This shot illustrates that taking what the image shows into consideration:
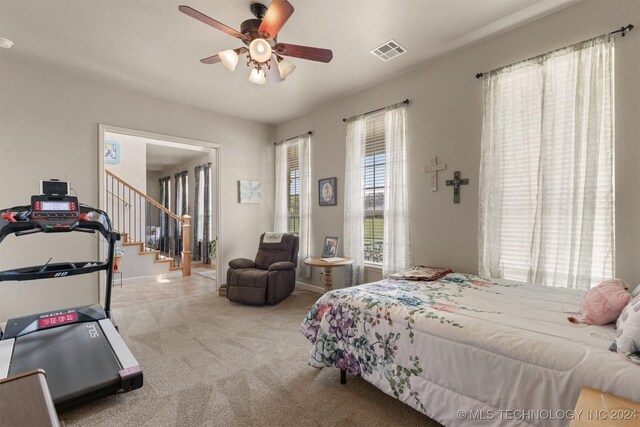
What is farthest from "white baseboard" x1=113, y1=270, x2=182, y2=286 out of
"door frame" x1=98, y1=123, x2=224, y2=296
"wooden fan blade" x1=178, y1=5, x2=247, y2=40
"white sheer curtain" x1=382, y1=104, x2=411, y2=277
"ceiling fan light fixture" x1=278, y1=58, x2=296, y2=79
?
"wooden fan blade" x1=178, y1=5, x2=247, y2=40

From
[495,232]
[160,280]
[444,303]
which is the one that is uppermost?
[495,232]

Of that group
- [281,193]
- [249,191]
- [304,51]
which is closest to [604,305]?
[304,51]

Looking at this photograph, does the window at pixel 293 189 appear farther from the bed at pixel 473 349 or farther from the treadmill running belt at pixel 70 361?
the treadmill running belt at pixel 70 361

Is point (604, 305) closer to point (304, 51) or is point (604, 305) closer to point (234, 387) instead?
point (234, 387)

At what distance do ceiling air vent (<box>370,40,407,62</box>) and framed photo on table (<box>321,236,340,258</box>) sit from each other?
2281mm

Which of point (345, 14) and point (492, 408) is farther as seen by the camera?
point (345, 14)

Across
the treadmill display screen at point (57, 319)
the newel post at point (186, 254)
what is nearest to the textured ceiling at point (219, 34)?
the treadmill display screen at point (57, 319)

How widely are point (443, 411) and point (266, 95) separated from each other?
154 inches

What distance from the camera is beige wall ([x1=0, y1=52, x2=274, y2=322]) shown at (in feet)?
10.3

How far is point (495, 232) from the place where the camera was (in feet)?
8.89

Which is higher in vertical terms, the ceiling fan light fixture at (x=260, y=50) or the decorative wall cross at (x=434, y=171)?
the ceiling fan light fixture at (x=260, y=50)

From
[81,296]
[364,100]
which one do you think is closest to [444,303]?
[364,100]

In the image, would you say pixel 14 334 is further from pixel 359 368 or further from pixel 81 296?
pixel 359 368

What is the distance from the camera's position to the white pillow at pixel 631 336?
1163 mm
